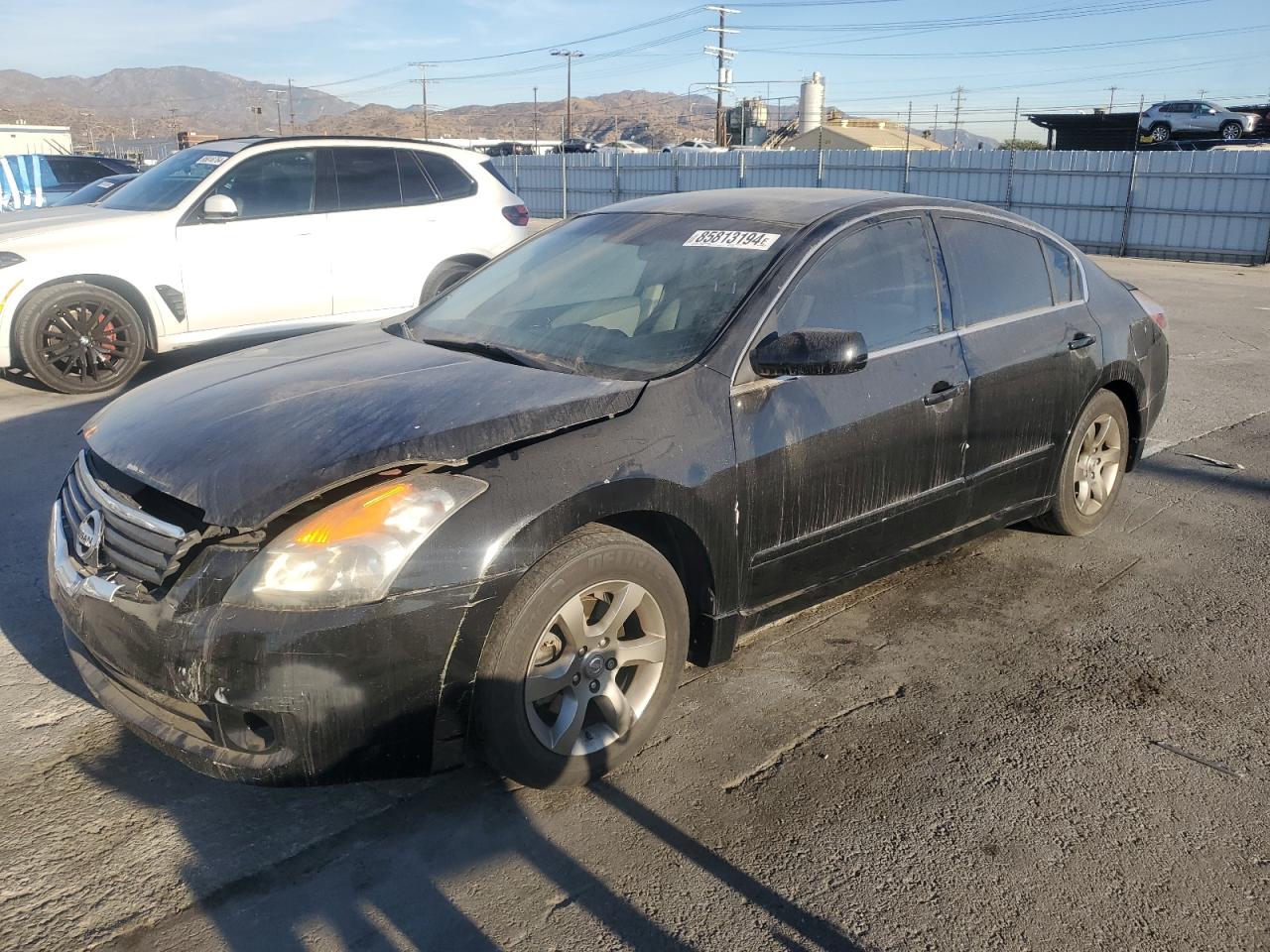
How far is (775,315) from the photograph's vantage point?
342 centimetres

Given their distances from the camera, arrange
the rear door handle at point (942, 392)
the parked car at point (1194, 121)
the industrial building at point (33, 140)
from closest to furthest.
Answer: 1. the rear door handle at point (942, 392)
2. the industrial building at point (33, 140)
3. the parked car at point (1194, 121)

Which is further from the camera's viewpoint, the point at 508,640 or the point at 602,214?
the point at 602,214

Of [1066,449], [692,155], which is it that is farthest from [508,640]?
[692,155]

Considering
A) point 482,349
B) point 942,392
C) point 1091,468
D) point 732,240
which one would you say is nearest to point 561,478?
point 482,349

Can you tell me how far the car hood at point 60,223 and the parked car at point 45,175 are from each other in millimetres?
11163

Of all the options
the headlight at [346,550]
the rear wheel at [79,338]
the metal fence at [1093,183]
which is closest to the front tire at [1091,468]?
the headlight at [346,550]

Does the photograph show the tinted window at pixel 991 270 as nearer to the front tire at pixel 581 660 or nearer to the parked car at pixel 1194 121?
the front tire at pixel 581 660

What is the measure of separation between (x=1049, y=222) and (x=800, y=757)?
75.8 feet

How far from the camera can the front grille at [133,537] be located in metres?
2.61

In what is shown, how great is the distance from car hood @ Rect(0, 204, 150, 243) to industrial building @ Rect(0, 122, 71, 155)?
2469cm

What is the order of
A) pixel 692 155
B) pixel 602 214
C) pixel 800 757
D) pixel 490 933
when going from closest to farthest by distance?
pixel 490 933 → pixel 800 757 → pixel 602 214 → pixel 692 155

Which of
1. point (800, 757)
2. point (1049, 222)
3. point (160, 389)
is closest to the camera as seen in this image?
point (800, 757)

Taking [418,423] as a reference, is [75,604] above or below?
below

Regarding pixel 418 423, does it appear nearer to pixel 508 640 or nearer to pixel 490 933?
pixel 508 640
